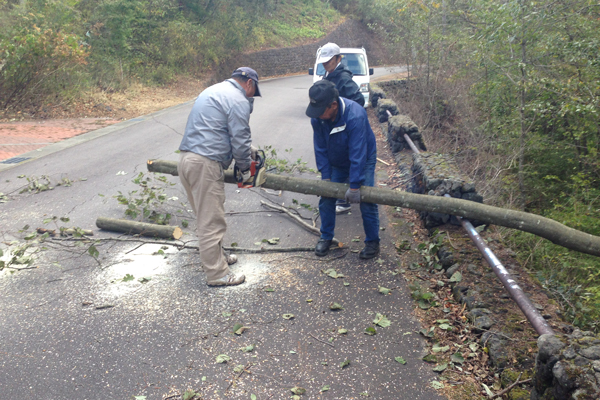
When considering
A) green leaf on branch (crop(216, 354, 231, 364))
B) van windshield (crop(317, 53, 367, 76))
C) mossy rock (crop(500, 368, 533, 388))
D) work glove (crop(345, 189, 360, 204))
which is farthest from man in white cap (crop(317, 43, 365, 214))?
van windshield (crop(317, 53, 367, 76))

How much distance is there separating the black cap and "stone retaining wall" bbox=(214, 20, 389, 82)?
20.9 meters

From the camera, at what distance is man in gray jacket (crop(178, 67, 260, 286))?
13.7 feet

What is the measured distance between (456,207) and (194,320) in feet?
9.13

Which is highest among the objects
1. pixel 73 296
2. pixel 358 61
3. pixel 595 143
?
pixel 358 61

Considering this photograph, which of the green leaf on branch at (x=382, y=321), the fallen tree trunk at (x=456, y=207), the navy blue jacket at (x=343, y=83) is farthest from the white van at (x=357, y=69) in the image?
the green leaf on branch at (x=382, y=321)

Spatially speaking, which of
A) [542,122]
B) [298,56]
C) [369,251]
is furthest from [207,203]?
[298,56]

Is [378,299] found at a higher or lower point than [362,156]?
lower

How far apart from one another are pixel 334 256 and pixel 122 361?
8.26ft

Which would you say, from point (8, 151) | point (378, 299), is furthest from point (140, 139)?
point (378, 299)

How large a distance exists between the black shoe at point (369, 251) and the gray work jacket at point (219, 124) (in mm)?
1732

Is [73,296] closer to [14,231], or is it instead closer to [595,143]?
[14,231]

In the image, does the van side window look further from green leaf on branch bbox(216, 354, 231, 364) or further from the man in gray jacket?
green leaf on branch bbox(216, 354, 231, 364)

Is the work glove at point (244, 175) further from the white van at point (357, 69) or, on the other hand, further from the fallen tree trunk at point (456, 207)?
the white van at point (357, 69)

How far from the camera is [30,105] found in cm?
1362
